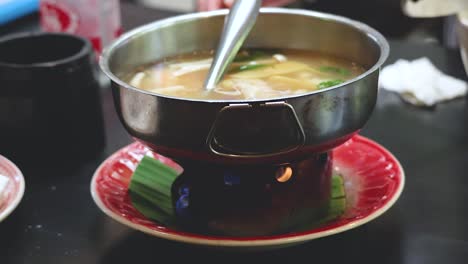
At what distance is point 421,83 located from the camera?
1.43 metres

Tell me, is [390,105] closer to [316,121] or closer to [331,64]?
[331,64]

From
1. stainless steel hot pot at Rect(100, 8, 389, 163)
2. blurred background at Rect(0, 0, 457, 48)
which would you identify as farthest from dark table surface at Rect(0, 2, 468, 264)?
blurred background at Rect(0, 0, 457, 48)

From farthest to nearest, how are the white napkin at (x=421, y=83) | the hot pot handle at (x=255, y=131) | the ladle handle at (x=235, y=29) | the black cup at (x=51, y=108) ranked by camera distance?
the white napkin at (x=421, y=83) < the black cup at (x=51, y=108) < the ladle handle at (x=235, y=29) < the hot pot handle at (x=255, y=131)

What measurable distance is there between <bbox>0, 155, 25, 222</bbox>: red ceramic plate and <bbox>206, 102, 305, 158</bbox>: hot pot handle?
0.30 m

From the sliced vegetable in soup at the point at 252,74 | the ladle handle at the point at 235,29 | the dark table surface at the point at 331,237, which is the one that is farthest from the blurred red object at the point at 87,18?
the ladle handle at the point at 235,29

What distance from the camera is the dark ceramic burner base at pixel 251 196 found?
917 millimetres

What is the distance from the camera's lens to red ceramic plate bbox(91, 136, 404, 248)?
87cm

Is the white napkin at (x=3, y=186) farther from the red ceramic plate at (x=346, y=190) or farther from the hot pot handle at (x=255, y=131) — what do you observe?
the hot pot handle at (x=255, y=131)

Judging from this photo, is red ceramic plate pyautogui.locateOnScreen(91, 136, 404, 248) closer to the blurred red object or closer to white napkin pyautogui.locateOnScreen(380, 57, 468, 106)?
white napkin pyautogui.locateOnScreen(380, 57, 468, 106)

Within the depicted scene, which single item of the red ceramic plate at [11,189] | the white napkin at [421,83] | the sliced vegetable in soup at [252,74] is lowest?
the white napkin at [421,83]

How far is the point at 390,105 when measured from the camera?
140 centimetres

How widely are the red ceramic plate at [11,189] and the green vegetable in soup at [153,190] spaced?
165mm

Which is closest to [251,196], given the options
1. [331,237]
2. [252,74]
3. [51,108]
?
[331,237]

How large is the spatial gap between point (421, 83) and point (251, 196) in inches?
25.7
